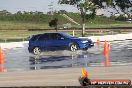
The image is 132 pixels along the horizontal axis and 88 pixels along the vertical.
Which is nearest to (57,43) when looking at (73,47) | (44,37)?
(73,47)

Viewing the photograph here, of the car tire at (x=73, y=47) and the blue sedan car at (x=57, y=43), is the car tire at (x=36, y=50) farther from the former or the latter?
the car tire at (x=73, y=47)

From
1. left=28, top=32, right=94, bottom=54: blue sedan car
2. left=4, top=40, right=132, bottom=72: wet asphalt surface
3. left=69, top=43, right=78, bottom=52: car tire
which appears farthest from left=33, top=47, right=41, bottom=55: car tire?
left=69, top=43, right=78, bottom=52: car tire

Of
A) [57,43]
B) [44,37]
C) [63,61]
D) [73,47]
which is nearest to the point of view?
[63,61]

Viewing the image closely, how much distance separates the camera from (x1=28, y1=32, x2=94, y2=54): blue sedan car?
30.7m

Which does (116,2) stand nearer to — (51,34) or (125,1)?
(125,1)

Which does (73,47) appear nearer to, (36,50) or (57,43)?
(57,43)

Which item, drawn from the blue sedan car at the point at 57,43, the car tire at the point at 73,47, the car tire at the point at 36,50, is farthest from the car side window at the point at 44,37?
the car tire at the point at 73,47

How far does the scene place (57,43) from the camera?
3127 cm

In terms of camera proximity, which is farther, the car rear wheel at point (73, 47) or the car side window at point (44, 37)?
the car side window at point (44, 37)

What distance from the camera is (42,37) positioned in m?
32.4

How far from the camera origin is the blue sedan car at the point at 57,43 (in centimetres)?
3066

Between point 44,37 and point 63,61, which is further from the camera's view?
point 44,37

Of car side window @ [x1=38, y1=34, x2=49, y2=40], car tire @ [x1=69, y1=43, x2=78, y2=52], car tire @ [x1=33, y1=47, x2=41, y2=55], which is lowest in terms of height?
car tire @ [x1=33, y1=47, x2=41, y2=55]

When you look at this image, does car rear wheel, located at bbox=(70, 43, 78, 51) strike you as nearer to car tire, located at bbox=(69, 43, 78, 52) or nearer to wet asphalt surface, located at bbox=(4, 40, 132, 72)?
car tire, located at bbox=(69, 43, 78, 52)
